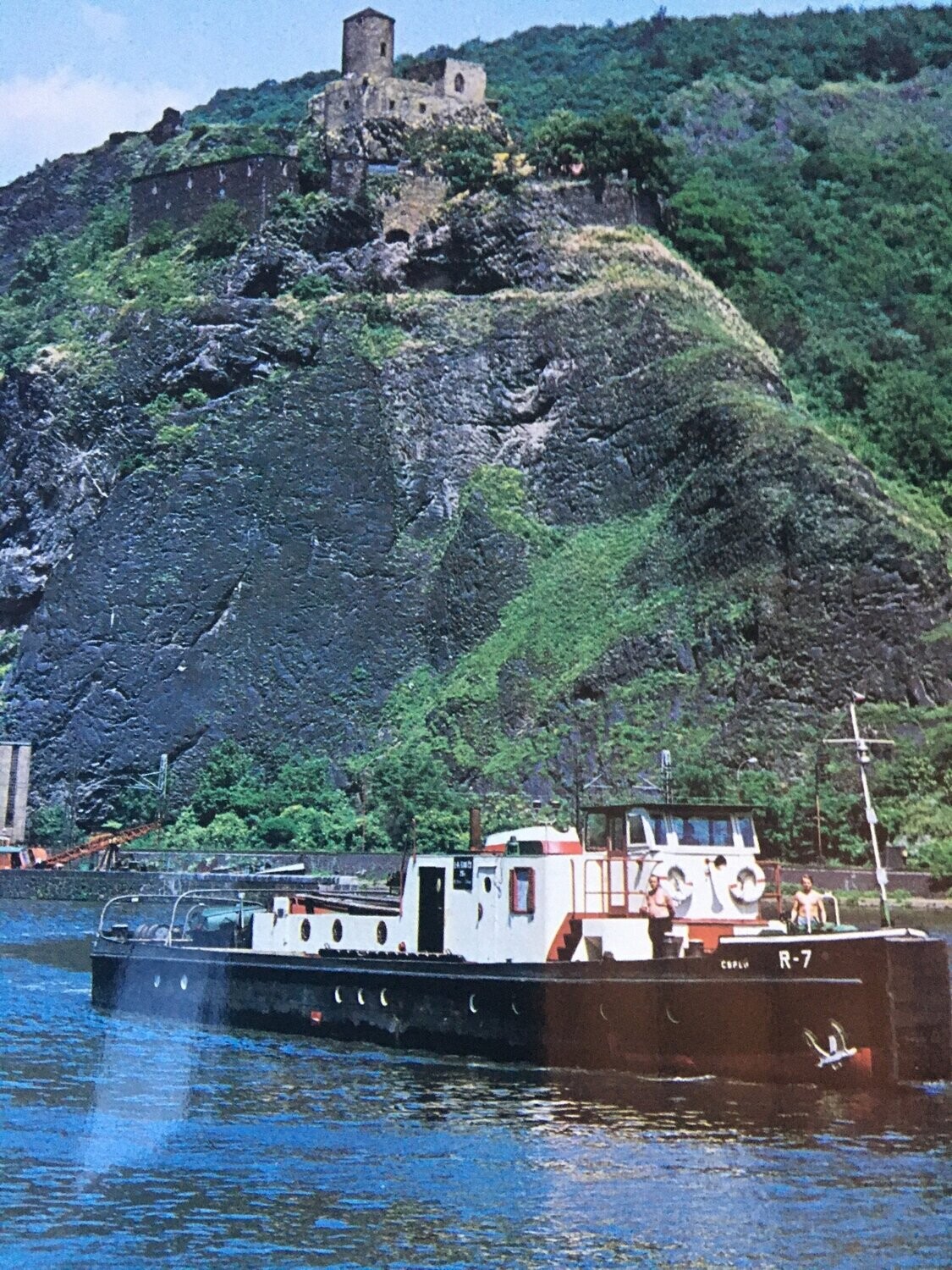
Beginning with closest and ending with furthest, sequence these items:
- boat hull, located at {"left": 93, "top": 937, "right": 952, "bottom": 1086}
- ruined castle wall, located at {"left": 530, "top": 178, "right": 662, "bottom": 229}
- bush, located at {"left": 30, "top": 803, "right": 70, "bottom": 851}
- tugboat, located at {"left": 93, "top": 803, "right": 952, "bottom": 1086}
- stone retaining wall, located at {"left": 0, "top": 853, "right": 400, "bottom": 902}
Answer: boat hull, located at {"left": 93, "top": 937, "right": 952, "bottom": 1086}
tugboat, located at {"left": 93, "top": 803, "right": 952, "bottom": 1086}
stone retaining wall, located at {"left": 0, "top": 853, "right": 400, "bottom": 902}
bush, located at {"left": 30, "top": 803, "right": 70, "bottom": 851}
ruined castle wall, located at {"left": 530, "top": 178, "right": 662, "bottom": 229}

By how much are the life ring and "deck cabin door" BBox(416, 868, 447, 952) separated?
7.81m

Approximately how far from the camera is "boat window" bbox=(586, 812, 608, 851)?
4928cm

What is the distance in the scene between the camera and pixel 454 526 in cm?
12625

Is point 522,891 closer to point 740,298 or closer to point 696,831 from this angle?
point 696,831

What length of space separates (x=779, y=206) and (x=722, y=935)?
133 metres

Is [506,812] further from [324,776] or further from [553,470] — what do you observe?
[553,470]

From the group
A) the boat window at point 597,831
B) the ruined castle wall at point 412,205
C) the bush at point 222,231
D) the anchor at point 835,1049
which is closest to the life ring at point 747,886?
the boat window at point 597,831

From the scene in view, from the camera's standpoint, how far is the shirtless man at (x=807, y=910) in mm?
45112

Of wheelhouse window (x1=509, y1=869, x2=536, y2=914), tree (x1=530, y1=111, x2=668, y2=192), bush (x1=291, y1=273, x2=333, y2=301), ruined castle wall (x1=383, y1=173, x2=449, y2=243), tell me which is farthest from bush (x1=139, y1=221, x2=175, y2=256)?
wheelhouse window (x1=509, y1=869, x2=536, y2=914)

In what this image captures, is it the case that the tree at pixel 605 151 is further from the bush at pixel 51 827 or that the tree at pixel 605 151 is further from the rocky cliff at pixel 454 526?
the bush at pixel 51 827

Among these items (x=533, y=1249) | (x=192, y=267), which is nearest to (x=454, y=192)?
(x=192, y=267)

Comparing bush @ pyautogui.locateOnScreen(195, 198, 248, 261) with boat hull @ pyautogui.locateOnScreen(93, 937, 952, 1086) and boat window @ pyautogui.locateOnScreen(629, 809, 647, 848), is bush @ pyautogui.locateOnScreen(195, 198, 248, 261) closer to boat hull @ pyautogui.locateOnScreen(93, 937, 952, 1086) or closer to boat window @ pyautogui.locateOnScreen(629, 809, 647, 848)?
boat hull @ pyautogui.locateOnScreen(93, 937, 952, 1086)

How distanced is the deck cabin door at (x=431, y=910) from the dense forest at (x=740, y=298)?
32.0 metres

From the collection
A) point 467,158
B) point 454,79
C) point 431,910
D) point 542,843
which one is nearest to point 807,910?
point 542,843
